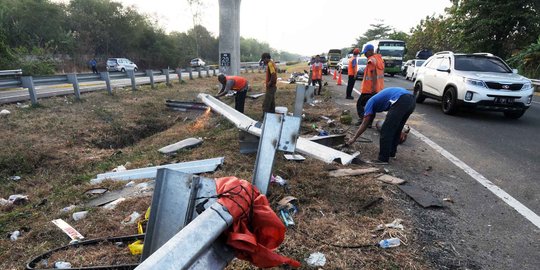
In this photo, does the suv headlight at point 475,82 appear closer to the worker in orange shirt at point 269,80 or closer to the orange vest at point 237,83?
the worker in orange shirt at point 269,80

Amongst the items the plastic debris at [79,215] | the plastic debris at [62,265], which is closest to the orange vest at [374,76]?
the plastic debris at [79,215]

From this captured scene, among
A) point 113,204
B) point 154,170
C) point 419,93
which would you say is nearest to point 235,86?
point 154,170

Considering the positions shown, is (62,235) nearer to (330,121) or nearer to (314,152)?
(314,152)

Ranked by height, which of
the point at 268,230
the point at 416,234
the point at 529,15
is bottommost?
the point at 416,234

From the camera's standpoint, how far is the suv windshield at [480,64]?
896cm

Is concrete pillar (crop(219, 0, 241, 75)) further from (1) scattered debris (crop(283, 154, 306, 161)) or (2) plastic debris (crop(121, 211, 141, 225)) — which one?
(2) plastic debris (crop(121, 211, 141, 225))

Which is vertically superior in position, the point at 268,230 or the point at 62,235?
the point at 268,230

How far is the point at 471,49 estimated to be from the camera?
2673cm

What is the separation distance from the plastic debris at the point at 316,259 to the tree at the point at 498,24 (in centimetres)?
2794

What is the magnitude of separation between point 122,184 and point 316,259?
2.97 meters

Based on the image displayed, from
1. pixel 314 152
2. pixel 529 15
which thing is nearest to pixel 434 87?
pixel 314 152

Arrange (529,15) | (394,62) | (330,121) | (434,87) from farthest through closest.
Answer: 1. (394,62)
2. (529,15)
3. (434,87)
4. (330,121)

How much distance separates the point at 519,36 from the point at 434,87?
68.3 feet

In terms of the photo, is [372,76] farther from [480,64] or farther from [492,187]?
[492,187]
